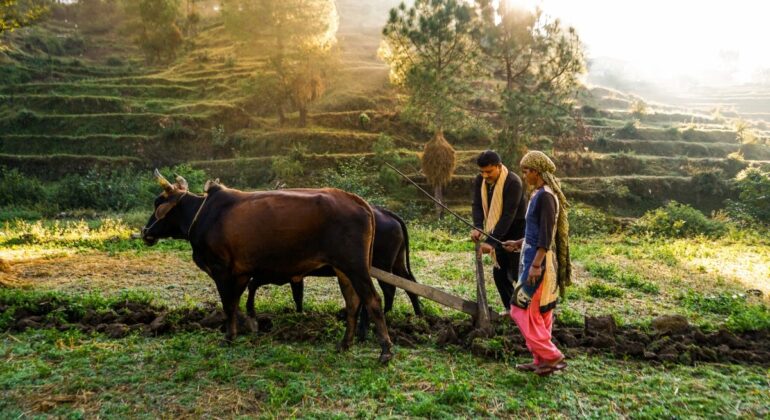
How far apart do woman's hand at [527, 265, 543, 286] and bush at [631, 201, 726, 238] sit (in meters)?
13.8

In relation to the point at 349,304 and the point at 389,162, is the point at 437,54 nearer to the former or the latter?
the point at 389,162

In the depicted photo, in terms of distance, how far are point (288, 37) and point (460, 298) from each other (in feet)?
96.5

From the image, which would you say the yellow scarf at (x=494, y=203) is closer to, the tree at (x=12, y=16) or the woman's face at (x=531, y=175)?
the woman's face at (x=531, y=175)

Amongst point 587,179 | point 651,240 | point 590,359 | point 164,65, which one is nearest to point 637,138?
point 587,179

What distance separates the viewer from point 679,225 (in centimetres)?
1622

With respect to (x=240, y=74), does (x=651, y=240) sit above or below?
below

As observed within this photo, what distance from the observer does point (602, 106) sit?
50.0m

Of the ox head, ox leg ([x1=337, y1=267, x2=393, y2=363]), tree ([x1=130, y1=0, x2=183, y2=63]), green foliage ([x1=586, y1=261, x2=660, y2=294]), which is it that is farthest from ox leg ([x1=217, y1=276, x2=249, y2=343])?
tree ([x1=130, y1=0, x2=183, y2=63])

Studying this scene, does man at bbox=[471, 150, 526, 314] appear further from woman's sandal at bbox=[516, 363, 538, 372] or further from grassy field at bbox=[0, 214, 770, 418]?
woman's sandal at bbox=[516, 363, 538, 372]

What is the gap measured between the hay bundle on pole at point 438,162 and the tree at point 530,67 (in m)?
2.88

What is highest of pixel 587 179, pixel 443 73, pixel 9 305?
pixel 443 73

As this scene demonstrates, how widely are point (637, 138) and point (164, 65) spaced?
43.0 m

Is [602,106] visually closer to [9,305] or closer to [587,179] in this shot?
[587,179]

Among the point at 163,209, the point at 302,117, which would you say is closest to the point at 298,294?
the point at 163,209
